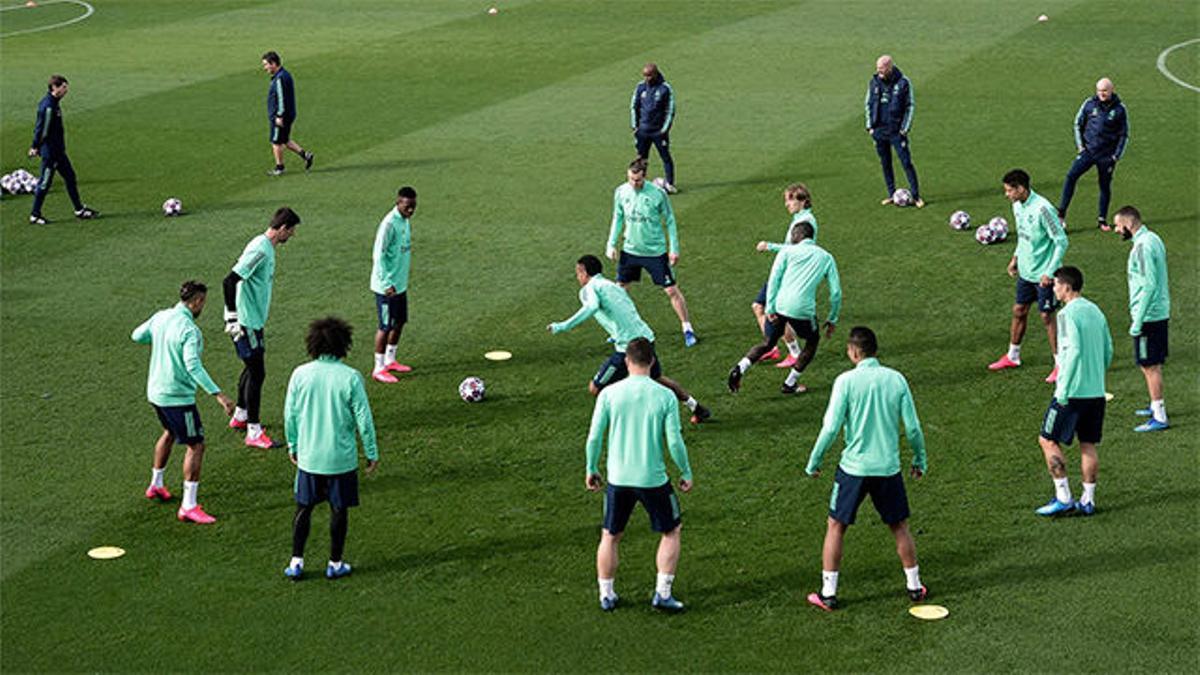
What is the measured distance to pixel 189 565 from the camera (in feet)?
45.4

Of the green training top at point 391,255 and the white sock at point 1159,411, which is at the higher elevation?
the green training top at point 391,255

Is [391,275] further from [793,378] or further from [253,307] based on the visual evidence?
[793,378]

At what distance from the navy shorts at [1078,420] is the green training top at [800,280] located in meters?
3.30

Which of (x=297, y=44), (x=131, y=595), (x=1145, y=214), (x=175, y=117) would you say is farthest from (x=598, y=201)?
(x=297, y=44)

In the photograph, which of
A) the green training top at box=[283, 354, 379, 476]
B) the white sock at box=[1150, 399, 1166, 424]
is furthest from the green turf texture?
the green training top at box=[283, 354, 379, 476]

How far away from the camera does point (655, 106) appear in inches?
1029

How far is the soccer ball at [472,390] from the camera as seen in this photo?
17.5 metres

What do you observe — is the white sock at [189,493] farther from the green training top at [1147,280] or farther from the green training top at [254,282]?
the green training top at [1147,280]

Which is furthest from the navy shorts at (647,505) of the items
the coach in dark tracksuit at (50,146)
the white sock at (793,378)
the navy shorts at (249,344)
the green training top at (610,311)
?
the coach in dark tracksuit at (50,146)

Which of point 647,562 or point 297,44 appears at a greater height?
point 297,44

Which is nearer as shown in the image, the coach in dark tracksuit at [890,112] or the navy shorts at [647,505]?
the navy shorts at [647,505]

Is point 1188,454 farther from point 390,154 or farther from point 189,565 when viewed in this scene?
point 390,154

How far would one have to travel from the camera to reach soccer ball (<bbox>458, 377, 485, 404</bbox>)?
17.5 m

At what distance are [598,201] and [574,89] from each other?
356 inches
